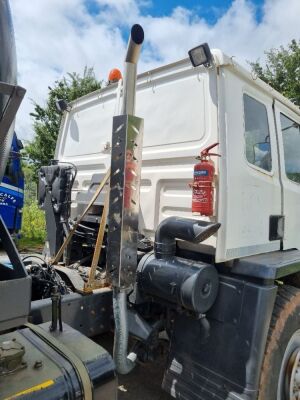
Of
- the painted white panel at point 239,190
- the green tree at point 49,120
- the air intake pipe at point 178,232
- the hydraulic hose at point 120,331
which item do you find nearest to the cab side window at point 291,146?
the painted white panel at point 239,190

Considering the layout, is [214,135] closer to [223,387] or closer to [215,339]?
[215,339]

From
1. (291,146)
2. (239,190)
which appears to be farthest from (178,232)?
(291,146)

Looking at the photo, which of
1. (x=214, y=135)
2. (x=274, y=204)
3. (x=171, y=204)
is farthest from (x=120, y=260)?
(x=274, y=204)

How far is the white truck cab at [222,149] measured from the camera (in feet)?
7.73

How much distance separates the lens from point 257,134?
108 inches

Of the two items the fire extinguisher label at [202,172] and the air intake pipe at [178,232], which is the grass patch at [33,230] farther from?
the fire extinguisher label at [202,172]

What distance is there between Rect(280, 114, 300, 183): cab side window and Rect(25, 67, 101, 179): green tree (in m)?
12.0

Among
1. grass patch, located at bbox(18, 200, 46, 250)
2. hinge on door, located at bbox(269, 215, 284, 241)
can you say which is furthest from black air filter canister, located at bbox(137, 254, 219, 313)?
grass patch, located at bbox(18, 200, 46, 250)

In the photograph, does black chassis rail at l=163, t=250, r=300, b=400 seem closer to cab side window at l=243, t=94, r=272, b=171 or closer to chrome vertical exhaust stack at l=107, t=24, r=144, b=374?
chrome vertical exhaust stack at l=107, t=24, r=144, b=374

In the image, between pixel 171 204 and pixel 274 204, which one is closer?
pixel 171 204

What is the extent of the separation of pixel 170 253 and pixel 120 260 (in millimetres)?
442

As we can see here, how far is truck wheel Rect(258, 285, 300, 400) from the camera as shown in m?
2.24

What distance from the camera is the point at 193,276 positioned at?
2.13m

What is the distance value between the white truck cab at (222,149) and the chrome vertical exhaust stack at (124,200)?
54 cm
